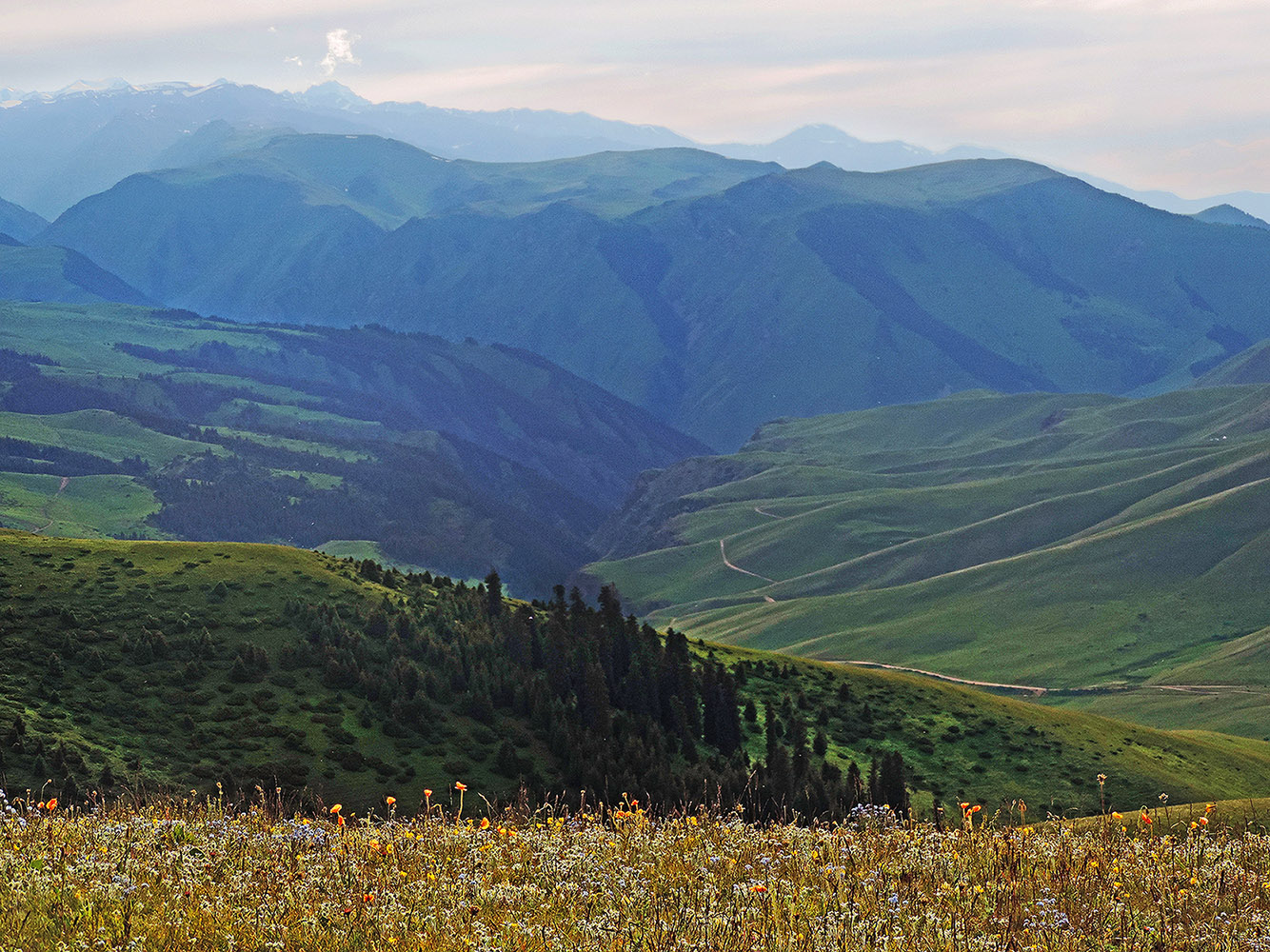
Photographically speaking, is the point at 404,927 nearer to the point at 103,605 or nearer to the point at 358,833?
the point at 358,833

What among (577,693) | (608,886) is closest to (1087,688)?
(577,693)

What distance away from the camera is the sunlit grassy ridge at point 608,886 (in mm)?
10641

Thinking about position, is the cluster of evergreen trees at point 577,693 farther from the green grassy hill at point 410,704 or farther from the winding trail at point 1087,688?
the winding trail at point 1087,688

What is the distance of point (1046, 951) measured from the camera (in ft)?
35.2

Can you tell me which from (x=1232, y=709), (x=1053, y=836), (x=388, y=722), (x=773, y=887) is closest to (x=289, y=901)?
(x=773, y=887)

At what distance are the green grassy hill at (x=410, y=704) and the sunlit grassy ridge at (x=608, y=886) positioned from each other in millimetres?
36967

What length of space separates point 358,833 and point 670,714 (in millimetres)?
64142

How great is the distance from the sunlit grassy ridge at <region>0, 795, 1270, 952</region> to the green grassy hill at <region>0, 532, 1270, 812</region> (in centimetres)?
3697

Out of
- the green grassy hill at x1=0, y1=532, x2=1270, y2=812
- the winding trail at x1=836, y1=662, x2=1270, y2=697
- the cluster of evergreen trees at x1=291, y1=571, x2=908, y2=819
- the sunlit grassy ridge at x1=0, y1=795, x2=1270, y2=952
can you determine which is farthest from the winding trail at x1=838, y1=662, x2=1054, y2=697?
the sunlit grassy ridge at x1=0, y1=795, x2=1270, y2=952

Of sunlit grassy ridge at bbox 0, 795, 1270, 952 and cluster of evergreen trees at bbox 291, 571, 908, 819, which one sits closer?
sunlit grassy ridge at bbox 0, 795, 1270, 952

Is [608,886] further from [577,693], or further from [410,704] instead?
[577,693]

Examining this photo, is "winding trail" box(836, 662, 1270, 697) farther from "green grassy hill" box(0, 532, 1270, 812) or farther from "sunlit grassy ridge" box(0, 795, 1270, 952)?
"sunlit grassy ridge" box(0, 795, 1270, 952)

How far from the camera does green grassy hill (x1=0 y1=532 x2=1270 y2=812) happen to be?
57.3 meters

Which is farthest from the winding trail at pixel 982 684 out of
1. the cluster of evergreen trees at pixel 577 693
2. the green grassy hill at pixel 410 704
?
the cluster of evergreen trees at pixel 577 693
